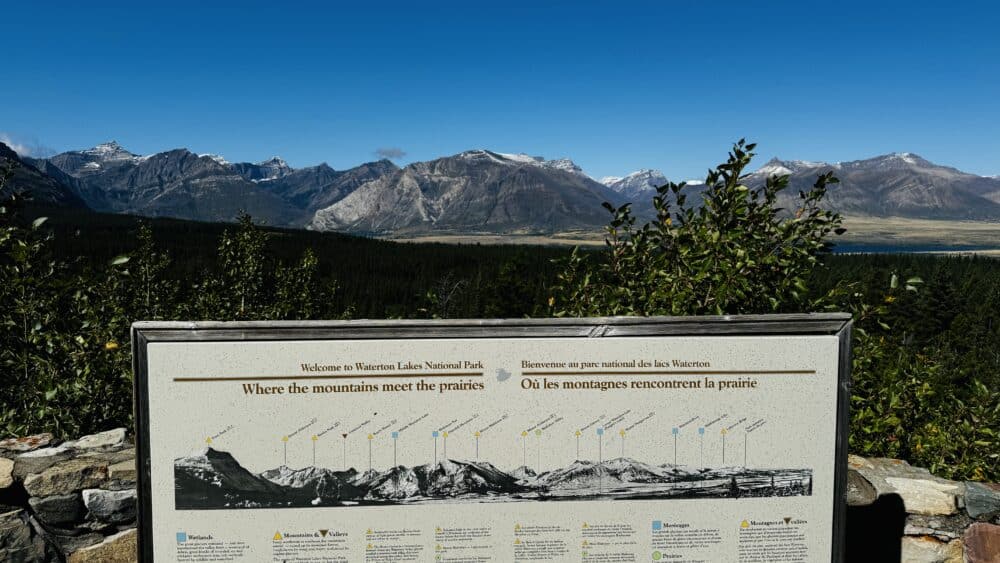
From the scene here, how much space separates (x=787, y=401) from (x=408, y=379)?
267 centimetres

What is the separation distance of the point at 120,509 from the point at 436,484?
262cm

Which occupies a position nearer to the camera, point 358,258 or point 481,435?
point 481,435

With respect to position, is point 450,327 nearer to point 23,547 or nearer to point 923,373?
point 23,547

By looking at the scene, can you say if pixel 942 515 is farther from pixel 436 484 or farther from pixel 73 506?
pixel 73 506

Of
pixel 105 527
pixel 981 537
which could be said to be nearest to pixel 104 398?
pixel 105 527

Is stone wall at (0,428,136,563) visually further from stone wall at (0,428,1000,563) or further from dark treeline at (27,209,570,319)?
dark treeline at (27,209,570,319)

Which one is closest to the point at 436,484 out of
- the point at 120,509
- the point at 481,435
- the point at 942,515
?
the point at 481,435

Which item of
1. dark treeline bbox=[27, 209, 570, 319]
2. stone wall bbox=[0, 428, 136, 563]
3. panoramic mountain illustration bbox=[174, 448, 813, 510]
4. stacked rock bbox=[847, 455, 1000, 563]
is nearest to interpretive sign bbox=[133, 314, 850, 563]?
panoramic mountain illustration bbox=[174, 448, 813, 510]

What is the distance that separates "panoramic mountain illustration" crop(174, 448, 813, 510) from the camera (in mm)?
4047

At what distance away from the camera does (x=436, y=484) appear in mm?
4082

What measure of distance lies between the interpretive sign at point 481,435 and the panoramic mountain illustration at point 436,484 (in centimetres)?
1

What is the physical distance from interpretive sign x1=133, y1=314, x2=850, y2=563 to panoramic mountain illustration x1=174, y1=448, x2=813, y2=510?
1 cm

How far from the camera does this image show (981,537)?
4777 mm

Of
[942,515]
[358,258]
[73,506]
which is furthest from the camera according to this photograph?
[358,258]
